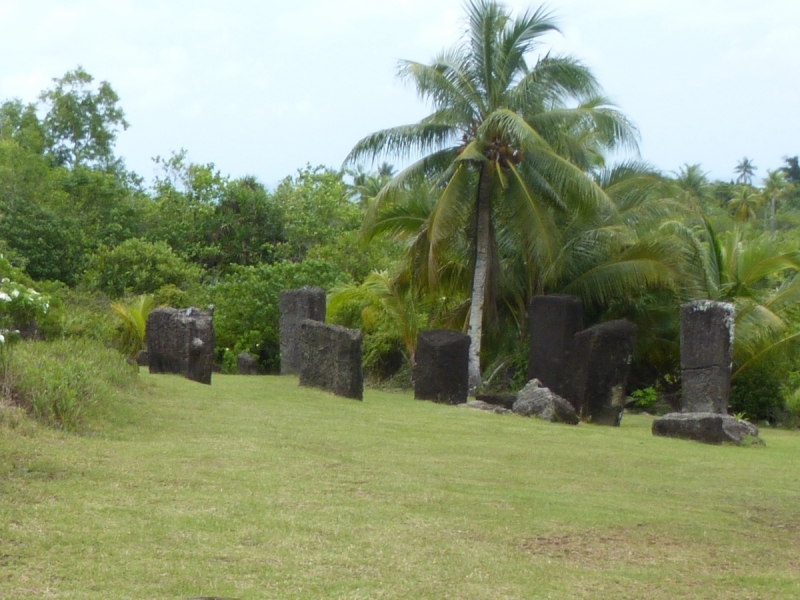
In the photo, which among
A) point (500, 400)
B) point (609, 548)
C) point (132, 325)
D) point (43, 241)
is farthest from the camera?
point (43, 241)

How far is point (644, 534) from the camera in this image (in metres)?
6.66

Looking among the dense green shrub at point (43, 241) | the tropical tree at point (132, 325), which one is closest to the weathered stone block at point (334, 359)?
the tropical tree at point (132, 325)

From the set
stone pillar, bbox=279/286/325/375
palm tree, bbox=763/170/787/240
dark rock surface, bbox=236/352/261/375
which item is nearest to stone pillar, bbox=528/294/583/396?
stone pillar, bbox=279/286/325/375

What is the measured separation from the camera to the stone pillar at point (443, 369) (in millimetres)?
15266

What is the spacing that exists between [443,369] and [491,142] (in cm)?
591

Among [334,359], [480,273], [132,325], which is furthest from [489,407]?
[132,325]

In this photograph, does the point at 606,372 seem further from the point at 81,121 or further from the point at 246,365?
the point at 81,121

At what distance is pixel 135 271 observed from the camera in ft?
87.5

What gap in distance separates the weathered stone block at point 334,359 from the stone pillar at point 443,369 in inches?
49.8

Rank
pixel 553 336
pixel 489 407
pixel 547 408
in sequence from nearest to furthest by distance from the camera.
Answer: pixel 547 408
pixel 489 407
pixel 553 336

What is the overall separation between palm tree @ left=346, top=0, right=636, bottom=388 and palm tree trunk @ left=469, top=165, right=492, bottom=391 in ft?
0.06

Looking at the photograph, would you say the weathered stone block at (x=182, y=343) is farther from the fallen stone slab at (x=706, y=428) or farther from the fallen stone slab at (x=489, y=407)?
the fallen stone slab at (x=706, y=428)

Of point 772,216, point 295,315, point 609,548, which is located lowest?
point 609,548

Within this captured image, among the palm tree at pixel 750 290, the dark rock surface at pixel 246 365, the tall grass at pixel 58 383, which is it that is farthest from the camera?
the dark rock surface at pixel 246 365
